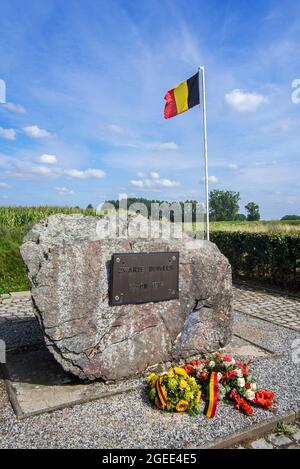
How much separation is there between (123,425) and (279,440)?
1.20 m

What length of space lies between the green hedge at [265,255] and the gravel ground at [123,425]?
5.73 m

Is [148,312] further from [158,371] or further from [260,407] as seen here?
[260,407]

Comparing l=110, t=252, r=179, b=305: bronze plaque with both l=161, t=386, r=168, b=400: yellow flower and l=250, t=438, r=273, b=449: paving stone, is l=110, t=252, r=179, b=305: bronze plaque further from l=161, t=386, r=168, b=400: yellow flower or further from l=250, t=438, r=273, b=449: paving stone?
l=250, t=438, r=273, b=449: paving stone

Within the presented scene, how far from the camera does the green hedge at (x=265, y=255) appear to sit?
29.1ft

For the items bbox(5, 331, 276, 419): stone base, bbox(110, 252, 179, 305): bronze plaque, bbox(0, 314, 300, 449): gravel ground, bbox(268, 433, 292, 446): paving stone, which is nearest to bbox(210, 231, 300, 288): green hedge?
bbox(5, 331, 276, 419): stone base

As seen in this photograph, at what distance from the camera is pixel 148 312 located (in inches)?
153

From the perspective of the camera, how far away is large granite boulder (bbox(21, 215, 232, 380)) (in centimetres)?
340

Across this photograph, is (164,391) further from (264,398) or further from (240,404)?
(264,398)

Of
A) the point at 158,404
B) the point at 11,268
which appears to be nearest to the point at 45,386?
the point at 158,404

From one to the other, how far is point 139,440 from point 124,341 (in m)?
1.10

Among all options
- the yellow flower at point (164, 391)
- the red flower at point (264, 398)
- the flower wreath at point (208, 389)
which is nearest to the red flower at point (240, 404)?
the flower wreath at point (208, 389)

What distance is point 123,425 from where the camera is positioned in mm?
2941

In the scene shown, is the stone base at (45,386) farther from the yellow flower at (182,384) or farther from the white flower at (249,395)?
the white flower at (249,395)

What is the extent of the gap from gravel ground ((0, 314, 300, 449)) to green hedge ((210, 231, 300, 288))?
5.73m
